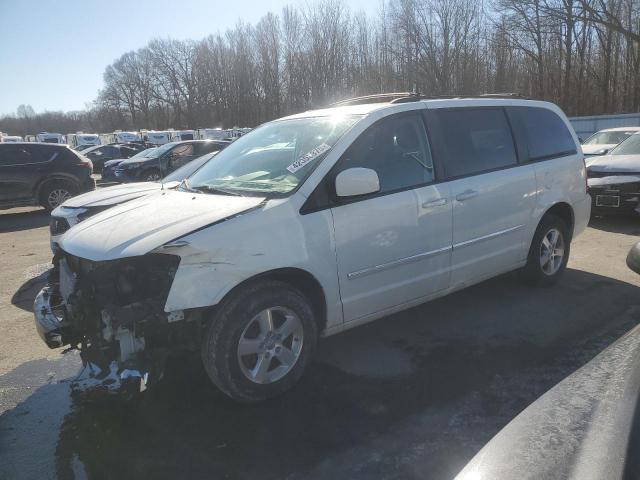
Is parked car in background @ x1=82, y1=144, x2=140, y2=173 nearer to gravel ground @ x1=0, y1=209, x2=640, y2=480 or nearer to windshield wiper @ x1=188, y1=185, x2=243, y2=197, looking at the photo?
gravel ground @ x1=0, y1=209, x2=640, y2=480

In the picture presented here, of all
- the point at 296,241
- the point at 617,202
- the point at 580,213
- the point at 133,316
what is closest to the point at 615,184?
the point at 617,202

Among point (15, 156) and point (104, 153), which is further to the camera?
point (104, 153)

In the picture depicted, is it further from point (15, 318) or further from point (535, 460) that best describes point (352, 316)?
point (15, 318)

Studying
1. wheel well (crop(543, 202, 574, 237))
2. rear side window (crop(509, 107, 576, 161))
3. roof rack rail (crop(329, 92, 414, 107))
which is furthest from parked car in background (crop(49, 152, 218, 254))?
wheel well (crop(543, 202, 574, 237))

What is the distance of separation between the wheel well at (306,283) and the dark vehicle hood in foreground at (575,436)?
1287 millimetres

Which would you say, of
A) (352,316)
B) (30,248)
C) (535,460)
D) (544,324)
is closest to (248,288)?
(352,316)

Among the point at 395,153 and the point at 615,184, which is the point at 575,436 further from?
the point at 615,184

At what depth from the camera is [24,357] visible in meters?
4.04

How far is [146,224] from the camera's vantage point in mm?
3100

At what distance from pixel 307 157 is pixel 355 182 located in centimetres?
41

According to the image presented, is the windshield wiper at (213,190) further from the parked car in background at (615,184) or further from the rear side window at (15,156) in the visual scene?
the rear side window at (15,156)

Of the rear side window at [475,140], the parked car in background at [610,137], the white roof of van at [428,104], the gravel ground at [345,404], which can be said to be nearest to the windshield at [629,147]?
the parked car in background at [610,137]

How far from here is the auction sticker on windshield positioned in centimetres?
338

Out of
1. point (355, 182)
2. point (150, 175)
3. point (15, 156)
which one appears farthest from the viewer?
point (150, 175)
